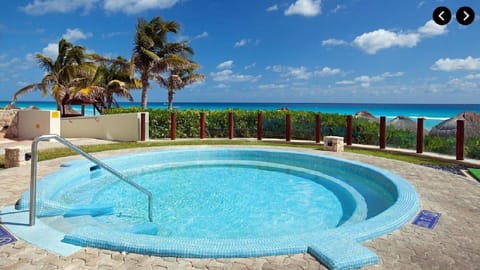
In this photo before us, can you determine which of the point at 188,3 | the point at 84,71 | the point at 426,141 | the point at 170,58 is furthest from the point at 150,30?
the point at 426,141

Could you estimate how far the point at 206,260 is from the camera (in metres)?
3.51

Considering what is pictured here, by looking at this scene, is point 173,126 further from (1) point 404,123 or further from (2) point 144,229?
(2) point 144,229

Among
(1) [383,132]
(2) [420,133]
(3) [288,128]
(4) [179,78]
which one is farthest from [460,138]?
(4) [179,78]

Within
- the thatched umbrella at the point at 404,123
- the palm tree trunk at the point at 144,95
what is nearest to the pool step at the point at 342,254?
the thatched umbrella at the point at 404,123

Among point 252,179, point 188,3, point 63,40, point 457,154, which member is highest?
point 188,3

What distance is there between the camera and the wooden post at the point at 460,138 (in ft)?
33.2

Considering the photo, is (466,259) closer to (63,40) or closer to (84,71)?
(84,71)

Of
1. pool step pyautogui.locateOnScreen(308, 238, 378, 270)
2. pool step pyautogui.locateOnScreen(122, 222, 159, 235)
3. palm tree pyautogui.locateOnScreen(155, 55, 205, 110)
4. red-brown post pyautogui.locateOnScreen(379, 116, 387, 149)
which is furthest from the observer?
palm tree pyautogui.locateOnScreen(155, 55, 205, 110)

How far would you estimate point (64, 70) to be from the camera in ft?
79.4

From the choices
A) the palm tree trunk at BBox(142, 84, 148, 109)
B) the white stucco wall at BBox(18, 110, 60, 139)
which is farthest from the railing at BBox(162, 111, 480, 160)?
the palm tree trunk at BBox(142, 84, 148, 109)

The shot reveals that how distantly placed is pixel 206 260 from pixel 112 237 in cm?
128

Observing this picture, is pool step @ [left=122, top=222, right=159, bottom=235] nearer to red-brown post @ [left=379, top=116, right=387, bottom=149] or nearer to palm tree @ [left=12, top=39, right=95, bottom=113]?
red-brown post @ [left=379, top=116, right=387, bottom=149]

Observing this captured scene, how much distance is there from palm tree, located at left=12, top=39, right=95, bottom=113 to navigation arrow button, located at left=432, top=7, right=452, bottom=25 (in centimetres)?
2397

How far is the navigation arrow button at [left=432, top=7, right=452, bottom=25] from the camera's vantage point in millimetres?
7875
